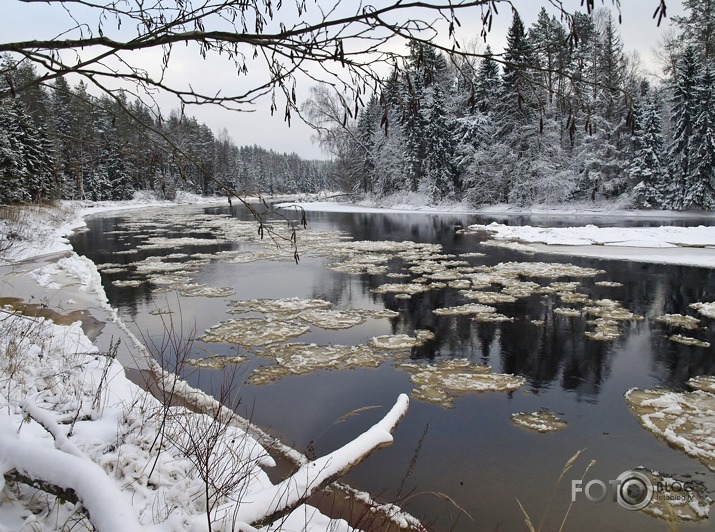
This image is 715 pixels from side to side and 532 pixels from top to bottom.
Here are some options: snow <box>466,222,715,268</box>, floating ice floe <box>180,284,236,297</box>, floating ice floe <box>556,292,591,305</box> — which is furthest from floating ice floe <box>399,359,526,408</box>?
snow <box>466,222,715,268</box>

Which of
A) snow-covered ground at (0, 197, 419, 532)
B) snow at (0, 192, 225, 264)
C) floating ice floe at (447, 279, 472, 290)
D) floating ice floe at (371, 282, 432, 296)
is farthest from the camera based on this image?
snow at (0, 192, 225, 264)

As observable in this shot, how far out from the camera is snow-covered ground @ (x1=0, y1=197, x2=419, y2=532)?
186 cm

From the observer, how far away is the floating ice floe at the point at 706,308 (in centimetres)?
1051

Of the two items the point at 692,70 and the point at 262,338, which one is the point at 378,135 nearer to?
the point at 692,70

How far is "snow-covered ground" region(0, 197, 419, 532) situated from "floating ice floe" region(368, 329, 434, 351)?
3.76 m

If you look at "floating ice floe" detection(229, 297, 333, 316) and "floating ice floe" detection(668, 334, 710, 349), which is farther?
"floating ice floe" detection(229, 297, 333, 316)

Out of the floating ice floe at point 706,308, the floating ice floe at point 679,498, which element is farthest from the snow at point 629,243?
the floating ice floe at point 679,498

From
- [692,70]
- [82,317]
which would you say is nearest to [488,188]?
[692,70]

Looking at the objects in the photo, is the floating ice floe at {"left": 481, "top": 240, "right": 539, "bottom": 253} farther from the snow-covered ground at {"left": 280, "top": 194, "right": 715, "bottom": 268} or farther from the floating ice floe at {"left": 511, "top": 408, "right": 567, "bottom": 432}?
the floating ice floe at {"left": 511, "top": 408, "right": 567, "bottom": 432}

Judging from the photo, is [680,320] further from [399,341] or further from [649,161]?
[649,161]

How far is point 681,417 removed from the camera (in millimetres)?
6066

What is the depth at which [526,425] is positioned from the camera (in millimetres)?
5957

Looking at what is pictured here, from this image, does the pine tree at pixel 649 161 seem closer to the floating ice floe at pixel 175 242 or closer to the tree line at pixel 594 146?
the tree line at pixel 594 146

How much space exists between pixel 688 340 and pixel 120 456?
395 inches
